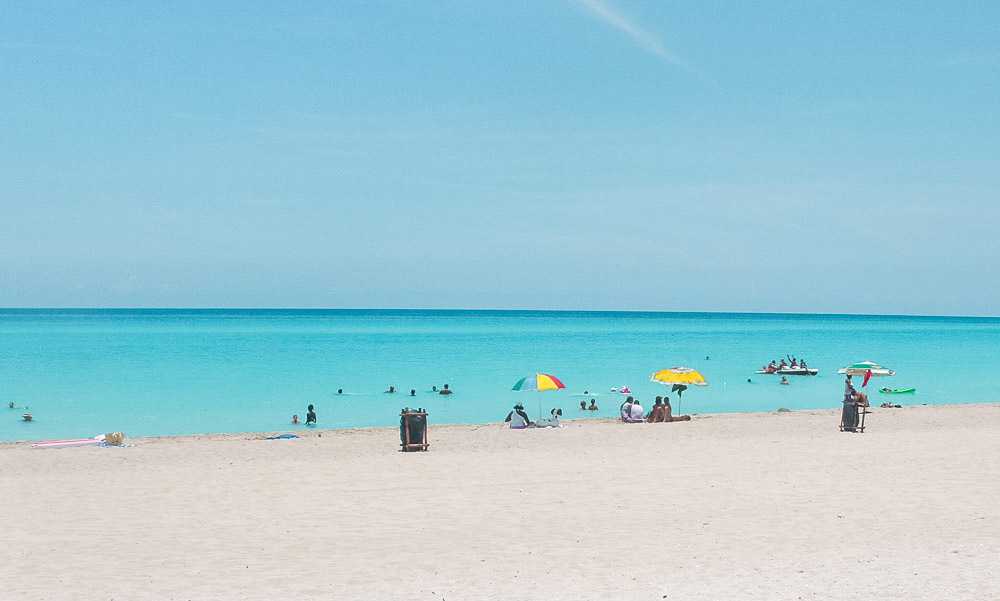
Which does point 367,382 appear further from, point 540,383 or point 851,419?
point 851,419

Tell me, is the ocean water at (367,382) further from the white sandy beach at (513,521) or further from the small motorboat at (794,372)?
the white sandy beach at (513,521)

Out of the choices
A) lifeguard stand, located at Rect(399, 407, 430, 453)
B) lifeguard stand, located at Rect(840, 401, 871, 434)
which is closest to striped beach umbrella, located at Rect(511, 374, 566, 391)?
lifeguard stand, located at Rect(399, 407, 430, 453)

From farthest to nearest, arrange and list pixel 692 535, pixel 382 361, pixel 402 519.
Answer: pixel 382 361 → pixel 402 519 → pixel 692 535

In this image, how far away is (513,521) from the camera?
11.5 meters

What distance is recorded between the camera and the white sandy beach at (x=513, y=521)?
8609 mm

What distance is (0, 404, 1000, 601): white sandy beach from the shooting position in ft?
28.2

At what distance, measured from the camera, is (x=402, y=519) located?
11.7m

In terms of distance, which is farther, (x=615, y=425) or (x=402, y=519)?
(x=615, y=425)

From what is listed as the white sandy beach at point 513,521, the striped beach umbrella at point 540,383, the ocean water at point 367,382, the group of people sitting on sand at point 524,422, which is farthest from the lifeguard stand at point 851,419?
the ocean water at point 367,382

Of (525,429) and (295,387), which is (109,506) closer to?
(525,429)

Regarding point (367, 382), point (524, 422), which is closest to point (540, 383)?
point (524, 422)

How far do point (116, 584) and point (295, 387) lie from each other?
37842mm

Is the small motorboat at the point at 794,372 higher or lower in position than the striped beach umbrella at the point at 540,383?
lower

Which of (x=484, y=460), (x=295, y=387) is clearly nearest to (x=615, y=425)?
(x=484, y=460)
